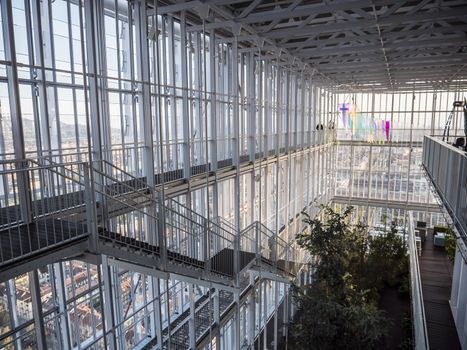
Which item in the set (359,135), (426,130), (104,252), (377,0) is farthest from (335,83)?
(104,252)

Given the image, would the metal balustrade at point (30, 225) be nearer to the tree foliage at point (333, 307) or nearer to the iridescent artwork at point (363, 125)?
the tree foliage at point (333, 307)

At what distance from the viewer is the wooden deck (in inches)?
331

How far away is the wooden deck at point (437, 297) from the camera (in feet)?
27.6

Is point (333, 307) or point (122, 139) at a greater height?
point (122, 139)

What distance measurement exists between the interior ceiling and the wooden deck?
7.26m

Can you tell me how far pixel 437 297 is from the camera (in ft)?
34.7

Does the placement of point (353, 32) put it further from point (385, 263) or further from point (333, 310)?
point (385, 263)

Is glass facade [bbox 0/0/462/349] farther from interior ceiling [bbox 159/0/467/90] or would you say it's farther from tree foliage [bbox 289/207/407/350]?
tree foliage [bbox 289/207/407/350]

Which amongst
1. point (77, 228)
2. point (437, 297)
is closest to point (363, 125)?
point (437, 297)

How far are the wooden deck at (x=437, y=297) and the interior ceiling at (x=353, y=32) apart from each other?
726cm

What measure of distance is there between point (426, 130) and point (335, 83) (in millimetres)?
7118

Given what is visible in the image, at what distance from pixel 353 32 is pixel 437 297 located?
339 inches

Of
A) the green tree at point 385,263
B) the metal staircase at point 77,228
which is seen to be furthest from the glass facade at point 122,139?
the green tree at point 385,263

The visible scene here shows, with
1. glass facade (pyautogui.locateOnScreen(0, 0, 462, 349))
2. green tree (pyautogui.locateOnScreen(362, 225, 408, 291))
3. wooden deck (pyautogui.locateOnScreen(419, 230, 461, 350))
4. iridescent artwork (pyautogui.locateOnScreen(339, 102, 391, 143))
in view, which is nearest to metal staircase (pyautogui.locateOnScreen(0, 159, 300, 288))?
glass facade (pyautogui.locateOnScreen(0, 0, 462, 349))
